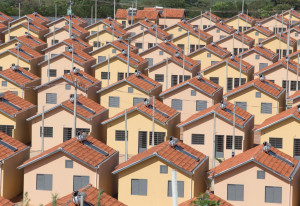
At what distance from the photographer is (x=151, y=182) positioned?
37.3m

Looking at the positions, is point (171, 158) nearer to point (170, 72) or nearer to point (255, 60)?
point (170, 72)

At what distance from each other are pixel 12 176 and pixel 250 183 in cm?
1253

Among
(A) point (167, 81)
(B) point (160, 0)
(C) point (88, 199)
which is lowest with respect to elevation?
(B) point (160, 0)

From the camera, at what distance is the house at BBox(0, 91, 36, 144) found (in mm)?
48906

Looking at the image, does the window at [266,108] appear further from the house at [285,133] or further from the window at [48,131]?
the window at [48,131]

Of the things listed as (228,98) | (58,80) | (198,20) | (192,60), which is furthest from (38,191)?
(198,20)

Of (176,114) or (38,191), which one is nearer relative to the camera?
(38,191)

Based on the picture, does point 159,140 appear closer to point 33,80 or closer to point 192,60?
point 33,80

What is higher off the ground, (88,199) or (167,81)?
(88,199)

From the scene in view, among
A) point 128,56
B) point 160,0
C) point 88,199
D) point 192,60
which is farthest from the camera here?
point 160,0

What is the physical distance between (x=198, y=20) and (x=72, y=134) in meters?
60.8

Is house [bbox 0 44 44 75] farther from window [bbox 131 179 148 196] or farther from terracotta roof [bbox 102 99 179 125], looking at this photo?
window [bbox 131 179 148 196]

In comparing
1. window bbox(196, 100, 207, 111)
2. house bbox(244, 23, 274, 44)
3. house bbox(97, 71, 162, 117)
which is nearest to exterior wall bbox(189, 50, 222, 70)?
window bbox(196, 100, 207, 111)

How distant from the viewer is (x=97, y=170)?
3741 cm
